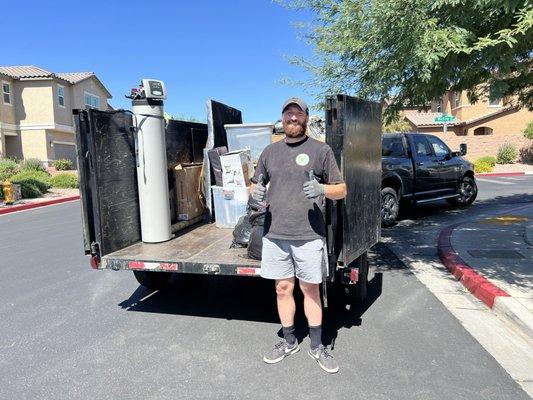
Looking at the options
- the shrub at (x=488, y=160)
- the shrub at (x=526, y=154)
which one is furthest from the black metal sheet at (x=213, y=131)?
the shrub at (x=526, y=154)

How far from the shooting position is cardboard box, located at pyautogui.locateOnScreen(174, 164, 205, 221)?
5602mm

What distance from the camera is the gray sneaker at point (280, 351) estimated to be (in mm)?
3564

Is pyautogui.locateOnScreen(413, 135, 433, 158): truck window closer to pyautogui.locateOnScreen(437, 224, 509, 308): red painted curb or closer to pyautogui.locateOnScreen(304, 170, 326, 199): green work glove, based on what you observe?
pyautogui.locateOnScreen(437, 224, 509, 308): red painted curb

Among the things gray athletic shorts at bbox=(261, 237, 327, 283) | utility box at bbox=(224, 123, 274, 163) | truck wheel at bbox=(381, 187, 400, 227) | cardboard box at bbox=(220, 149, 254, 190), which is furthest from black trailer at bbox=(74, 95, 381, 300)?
truck wheel at bbox=(381, 187, 400, 227)

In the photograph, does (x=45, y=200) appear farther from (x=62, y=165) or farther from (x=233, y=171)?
(x=233, y=171)

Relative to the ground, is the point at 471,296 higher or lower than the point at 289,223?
lower

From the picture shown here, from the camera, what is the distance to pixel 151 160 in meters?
4.66

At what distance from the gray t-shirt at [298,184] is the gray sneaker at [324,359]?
93 centimetres

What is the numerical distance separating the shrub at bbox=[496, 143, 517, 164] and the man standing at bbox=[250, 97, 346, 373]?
92.2 feet

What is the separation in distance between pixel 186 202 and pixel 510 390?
401 cm

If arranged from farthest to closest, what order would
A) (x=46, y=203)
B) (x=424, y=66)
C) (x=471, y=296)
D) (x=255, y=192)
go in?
(x=46, y=203)
(x=471, y=296)
(x=424, y=66)
(x=255, y=192)

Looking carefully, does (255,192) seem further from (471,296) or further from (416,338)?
(471,296)

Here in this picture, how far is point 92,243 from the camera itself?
4.25 m

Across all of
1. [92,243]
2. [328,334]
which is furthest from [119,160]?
[328,334]
